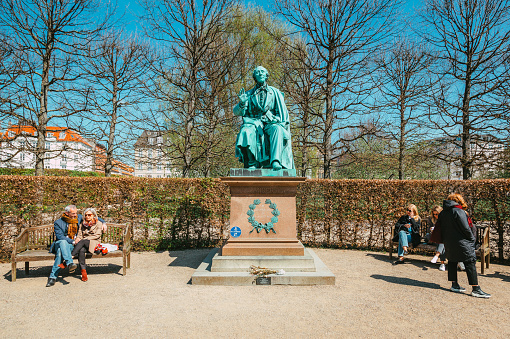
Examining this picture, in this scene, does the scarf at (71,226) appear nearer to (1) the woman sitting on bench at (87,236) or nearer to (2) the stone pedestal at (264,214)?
(1) the woman sitting on bench at (87,236)

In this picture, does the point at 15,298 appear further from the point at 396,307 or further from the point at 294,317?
the point at 396,307

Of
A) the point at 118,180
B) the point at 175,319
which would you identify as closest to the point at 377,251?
the point at 175,319

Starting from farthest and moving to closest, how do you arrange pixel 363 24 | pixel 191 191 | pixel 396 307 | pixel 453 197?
pixel 363 24 → pixel 191 191 → pixel 453 197 → pixel 396 307

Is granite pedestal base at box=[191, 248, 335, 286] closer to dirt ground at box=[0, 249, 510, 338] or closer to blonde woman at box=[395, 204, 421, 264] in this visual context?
dirt ground at box=[0, 249, 510, 338]

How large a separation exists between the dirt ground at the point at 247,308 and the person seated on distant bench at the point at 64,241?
0.27 m

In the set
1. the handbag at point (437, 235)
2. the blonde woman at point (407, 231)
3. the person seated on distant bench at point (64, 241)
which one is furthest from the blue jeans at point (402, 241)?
the person seated on distant bench at point (64, 241)

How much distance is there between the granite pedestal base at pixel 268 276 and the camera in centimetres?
484

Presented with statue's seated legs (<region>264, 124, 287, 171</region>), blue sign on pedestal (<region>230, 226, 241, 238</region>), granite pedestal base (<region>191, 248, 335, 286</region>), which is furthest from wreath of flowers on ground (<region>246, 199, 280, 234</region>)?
statue's seated legs (<region>264, 124, 287, 171</region>)

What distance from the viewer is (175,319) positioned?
3.60 meters

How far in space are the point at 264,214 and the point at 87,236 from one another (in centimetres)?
304

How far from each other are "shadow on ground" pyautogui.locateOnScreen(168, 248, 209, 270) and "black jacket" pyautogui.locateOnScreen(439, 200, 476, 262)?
4.31 meters

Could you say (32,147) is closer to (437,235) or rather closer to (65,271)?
(65,271)

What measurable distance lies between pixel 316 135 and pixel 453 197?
1104 cm

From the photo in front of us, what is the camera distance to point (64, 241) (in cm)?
512
